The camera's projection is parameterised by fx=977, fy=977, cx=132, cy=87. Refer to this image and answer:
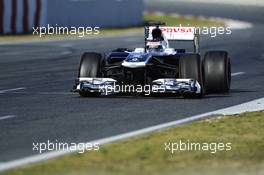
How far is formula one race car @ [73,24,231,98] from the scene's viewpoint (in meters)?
15.2

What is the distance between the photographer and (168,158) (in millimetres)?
9359

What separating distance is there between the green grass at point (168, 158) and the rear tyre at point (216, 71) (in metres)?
4.52

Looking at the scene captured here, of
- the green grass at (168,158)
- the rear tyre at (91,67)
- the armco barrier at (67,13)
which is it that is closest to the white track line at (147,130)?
the green grass at (168,158)

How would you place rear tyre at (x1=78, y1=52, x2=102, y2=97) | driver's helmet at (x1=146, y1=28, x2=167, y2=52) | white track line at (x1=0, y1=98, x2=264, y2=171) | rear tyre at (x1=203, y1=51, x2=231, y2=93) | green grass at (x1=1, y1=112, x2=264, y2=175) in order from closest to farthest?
green grass at (x1=1, y1=112, x2=264, y2=175) → white track line at (x1=0, y1=98, x2=264, y2=171) → rear tyre at (x1=78, y1=52, x2=102, y2=97) → rear tyre at (x1=203, y1=51, x2=231, y2=93) → driver's helmet at (x1=146, y1=28, x2=167, y2=52)

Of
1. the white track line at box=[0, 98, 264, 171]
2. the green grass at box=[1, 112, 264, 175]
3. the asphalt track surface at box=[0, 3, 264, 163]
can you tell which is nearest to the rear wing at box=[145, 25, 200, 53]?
the asphalt track surface at box=[0, 3, 264, 163]

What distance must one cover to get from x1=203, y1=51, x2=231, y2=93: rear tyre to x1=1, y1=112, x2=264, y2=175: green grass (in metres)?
4.52

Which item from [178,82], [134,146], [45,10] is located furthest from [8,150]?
[45,10]

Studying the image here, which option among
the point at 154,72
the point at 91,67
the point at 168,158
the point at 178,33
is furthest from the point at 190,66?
the point at 168,158

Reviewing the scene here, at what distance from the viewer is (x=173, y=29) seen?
1692cm

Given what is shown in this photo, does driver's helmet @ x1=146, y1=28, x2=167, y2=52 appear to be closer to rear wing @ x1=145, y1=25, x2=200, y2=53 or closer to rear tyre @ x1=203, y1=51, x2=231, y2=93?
rear wing @ x1=145, y1=25, x2=200, y2=53

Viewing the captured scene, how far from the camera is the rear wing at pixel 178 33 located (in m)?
16.8

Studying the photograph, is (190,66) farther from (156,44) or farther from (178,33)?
(178,33)

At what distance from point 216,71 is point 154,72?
3.72 feet

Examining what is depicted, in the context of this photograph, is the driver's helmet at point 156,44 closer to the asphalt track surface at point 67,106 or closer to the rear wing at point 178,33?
the rear wing at point 178,33
